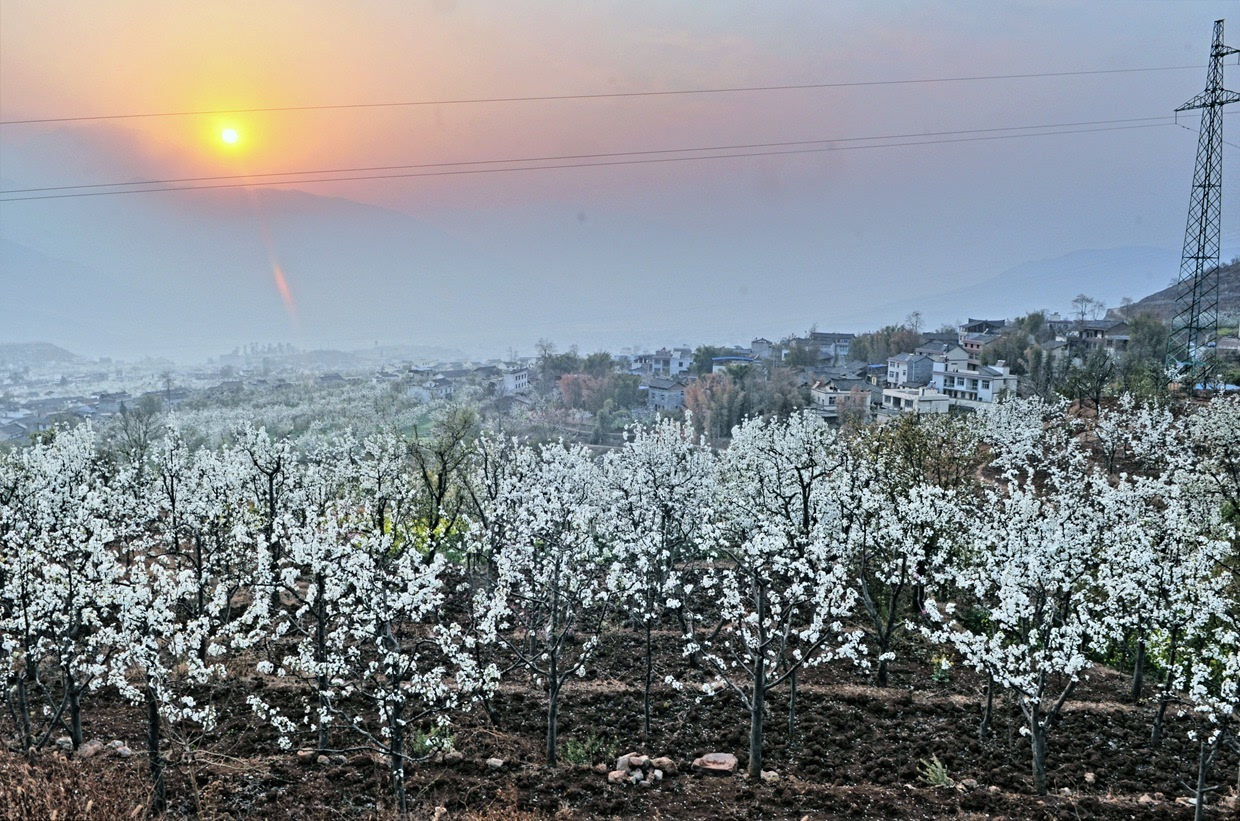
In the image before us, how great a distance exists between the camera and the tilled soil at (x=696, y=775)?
11531 millimetres

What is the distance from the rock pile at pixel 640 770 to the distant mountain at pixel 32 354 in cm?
20612

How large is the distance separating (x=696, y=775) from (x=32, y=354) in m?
225

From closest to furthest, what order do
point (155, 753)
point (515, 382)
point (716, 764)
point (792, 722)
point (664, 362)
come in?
point (155, 753)
point (716, 764)
point (792, 722)
point (515, 382)
point (664, 362)

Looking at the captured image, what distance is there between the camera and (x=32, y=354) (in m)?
178

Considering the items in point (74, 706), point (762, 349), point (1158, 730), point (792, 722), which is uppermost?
point (762, 349)

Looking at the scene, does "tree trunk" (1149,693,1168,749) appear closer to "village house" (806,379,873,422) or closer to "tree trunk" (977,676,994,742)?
"tree trunk" (977,676,994,742)

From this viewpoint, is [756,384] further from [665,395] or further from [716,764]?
[716,764]

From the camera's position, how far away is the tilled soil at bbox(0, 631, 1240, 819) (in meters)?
11.5

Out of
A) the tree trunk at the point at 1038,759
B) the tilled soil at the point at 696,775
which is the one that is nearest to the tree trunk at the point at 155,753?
the tilled soil at the point at 696,775

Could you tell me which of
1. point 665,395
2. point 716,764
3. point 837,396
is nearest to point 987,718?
point 716,764

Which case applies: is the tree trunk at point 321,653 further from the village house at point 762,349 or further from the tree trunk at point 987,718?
the village house at point 762,349

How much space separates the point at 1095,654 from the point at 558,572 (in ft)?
55.9

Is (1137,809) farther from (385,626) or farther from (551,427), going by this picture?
(551,427)

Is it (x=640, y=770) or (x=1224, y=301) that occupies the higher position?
(x=1224, y=301)
